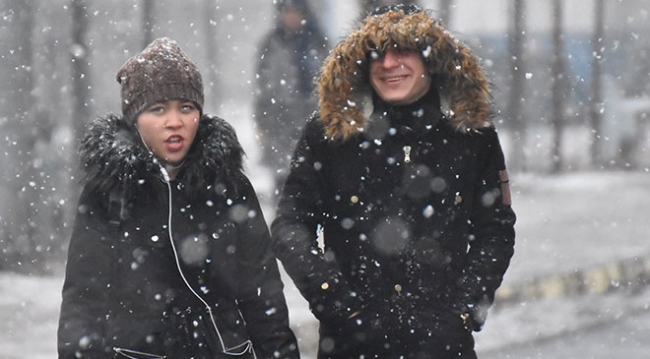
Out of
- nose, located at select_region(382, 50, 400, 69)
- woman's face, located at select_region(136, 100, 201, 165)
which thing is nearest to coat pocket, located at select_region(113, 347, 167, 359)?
woman's face, located at select_region(136, 100, 201, 165)

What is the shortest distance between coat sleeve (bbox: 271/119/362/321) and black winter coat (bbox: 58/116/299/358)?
17 cm

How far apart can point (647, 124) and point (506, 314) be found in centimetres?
1102

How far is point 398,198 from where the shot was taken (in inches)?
166

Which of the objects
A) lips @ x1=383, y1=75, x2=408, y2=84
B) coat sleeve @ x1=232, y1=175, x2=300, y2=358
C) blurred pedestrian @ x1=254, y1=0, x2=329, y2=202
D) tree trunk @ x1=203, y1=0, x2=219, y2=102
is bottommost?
coat sleeve @ x1=232, y1=175, x2=300, y2=358

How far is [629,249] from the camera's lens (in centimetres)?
1152

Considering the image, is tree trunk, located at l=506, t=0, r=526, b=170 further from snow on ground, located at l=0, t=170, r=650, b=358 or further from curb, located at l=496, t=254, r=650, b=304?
curb, located at l=496, t=254, r=650, b=304

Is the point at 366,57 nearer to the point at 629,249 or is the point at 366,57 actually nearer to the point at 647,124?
the point at 629,249

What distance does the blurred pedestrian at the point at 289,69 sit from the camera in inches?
423

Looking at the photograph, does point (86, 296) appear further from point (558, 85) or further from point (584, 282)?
point (558, 85)

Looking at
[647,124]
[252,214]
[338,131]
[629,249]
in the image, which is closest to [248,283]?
[252,214]

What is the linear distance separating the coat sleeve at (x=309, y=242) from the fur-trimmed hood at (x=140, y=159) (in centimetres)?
25

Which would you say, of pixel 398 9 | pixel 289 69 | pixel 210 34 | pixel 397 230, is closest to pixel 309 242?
pixel 397 230

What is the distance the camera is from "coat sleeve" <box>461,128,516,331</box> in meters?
4.26

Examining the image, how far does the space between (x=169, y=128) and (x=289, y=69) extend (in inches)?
271
